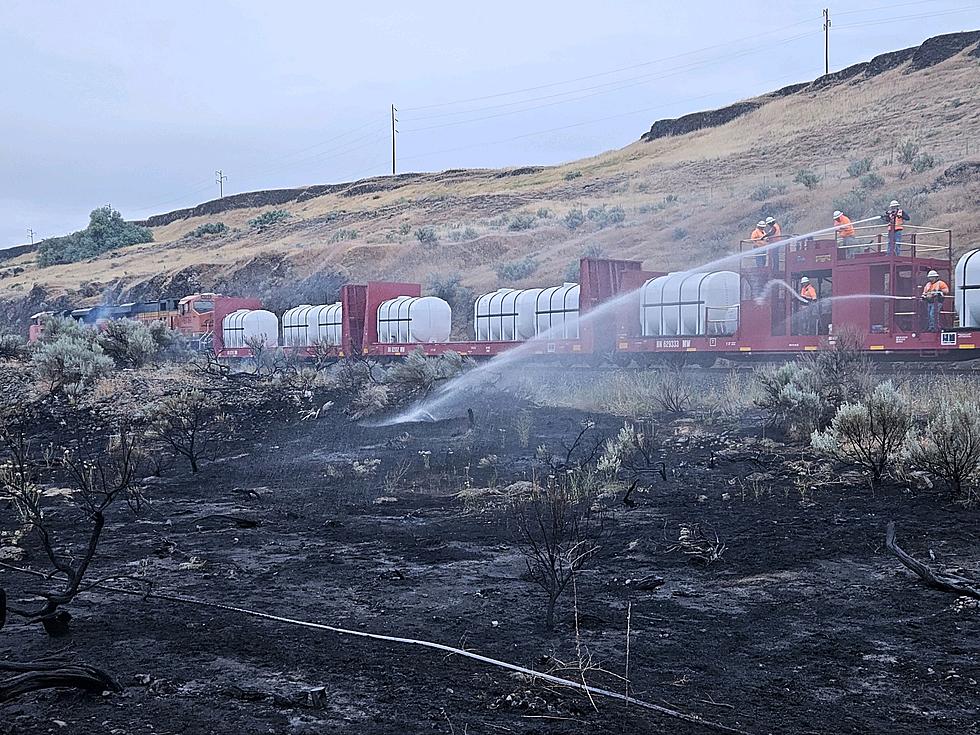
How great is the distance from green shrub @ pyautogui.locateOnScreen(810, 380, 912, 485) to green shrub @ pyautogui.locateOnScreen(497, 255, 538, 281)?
28.7 metres

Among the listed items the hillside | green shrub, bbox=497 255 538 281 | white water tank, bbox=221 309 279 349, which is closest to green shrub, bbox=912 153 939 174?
the hillside

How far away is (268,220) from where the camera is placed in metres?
73.3

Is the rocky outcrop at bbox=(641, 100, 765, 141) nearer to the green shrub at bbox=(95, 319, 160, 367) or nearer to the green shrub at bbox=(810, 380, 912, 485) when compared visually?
the green shrub at bbox=(95, 319, 160, 367)

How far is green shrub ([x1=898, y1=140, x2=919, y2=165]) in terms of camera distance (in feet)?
123

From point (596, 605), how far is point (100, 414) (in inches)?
475

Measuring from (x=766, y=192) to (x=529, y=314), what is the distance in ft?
74.0

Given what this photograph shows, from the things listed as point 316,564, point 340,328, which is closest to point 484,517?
point 316,564

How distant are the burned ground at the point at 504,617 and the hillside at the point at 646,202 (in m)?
23.1

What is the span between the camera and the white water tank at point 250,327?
→ 1151 inches

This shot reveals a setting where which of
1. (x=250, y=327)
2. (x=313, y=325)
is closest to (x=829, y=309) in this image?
(x=313, y=325)

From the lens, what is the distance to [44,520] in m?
8.40

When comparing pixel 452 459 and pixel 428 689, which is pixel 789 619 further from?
pixel 452 459

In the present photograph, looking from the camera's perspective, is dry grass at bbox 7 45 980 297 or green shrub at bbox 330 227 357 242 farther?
green shrub at bbox 330 227 357 242

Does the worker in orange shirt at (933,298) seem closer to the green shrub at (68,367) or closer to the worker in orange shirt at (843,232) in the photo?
the worker in orange shirt at (843,232)
